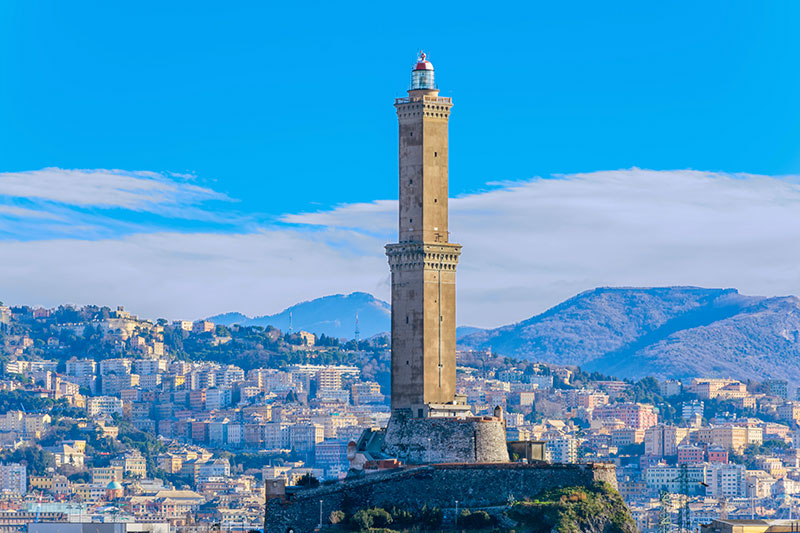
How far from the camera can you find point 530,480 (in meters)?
67.1

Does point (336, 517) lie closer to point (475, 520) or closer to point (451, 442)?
point (475, 520)

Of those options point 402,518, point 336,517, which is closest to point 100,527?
point 336,517

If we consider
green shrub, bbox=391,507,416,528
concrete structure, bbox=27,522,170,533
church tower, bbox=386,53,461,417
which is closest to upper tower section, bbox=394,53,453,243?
church tower, bbox=386,53,461,417

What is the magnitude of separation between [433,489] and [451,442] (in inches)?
143

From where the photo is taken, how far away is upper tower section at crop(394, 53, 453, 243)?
7525 centimetres

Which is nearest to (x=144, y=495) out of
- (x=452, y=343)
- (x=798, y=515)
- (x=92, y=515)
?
(x=92, y=515)

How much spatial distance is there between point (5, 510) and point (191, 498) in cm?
1972

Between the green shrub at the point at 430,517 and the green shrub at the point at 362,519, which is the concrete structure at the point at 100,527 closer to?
the green shrub at the point at 362,519

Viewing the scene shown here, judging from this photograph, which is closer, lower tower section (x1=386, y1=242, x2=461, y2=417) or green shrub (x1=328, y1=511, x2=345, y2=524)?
green shrub (x1=328, y1=511, x2=345, y2=524)

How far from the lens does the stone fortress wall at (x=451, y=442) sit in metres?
70.3

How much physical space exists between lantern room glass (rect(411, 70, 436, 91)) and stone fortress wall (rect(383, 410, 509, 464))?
40.5 ft

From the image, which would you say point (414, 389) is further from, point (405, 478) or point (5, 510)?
point (5, 510)

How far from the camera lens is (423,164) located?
7525cm

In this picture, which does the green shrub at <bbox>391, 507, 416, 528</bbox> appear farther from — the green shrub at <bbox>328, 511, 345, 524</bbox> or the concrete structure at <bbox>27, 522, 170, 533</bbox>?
the concrete structure at <bbox>27, 522, 170, 533</bbox>
